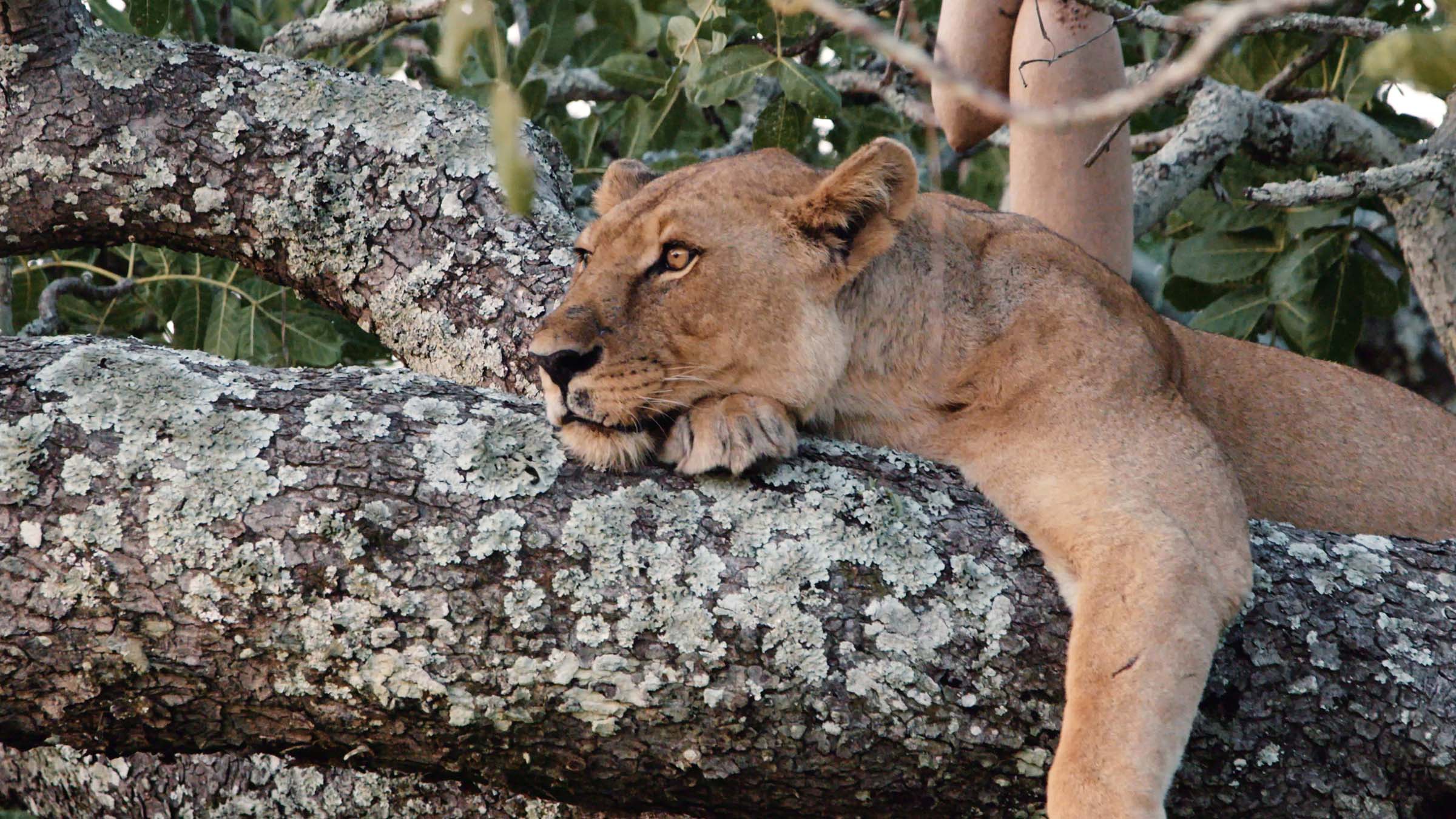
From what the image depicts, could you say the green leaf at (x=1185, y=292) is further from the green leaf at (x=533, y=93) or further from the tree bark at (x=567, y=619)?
the tree bark at (x=567, y=619)

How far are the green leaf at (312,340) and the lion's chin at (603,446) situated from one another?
213 cm

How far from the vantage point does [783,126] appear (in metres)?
4.53

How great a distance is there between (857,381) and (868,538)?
0.59m

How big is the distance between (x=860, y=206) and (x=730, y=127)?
315cm

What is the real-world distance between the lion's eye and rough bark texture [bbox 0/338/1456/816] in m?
0.62

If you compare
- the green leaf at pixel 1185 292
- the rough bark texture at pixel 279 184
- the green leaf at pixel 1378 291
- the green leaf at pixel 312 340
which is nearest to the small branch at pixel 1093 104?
the rough bark texture at pixel 279 184

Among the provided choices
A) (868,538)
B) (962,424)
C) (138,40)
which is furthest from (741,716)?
(138,40)

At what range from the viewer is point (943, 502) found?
2.70 m

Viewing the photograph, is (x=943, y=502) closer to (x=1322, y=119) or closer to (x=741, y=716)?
(x=741, y=716)

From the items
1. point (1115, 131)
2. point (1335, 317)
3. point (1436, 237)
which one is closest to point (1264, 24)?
point (1115, 131)

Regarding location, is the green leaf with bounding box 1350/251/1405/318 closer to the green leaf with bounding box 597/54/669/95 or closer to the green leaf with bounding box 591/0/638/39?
the green leaf with bounding box 597/54/669/95

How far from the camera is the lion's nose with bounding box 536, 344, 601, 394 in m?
2.77

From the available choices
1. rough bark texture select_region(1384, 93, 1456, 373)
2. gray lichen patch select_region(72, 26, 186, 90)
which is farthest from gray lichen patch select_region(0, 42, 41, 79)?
rough bark texture select_region(1384, 93, 1456, 373)

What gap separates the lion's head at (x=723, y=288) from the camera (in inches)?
112
